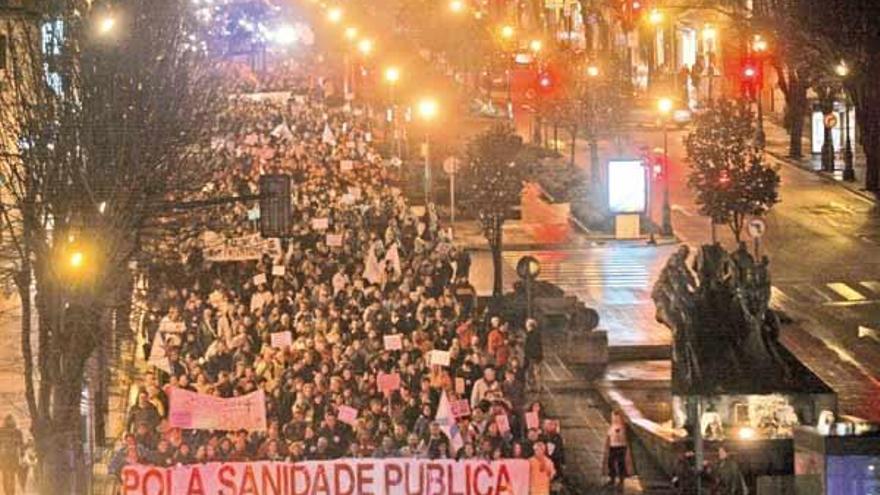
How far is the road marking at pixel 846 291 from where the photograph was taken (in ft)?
146

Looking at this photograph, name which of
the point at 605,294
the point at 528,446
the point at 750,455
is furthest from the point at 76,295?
the point at 605,294

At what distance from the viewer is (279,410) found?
25609 millimetres

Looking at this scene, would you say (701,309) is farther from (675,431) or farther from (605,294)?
(605,294)

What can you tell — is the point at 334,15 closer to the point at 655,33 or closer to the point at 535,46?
the point at 655,33

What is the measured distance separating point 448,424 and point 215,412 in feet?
8.12

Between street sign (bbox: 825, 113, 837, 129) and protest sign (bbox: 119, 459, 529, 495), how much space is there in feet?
155

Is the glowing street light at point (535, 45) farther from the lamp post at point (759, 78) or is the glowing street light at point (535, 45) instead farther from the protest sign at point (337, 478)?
the protest sign at point (337, 478)

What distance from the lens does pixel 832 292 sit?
45.4 meters

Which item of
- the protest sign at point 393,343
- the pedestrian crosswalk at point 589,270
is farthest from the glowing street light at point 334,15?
the protest sign at point 393,343

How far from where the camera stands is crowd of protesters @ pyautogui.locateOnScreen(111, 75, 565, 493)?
77.5 feet

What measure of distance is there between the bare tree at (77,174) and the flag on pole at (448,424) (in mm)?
3706

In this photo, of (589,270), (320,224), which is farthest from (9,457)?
(589,270)

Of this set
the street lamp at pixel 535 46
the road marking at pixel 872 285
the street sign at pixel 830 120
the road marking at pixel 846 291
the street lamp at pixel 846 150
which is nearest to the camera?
the road marking at pixel 846 291

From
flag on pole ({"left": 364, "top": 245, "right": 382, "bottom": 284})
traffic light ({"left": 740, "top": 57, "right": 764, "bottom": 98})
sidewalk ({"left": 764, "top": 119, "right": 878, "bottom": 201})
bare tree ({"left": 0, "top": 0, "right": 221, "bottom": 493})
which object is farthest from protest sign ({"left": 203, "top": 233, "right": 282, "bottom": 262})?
traffic light ({"left": 740, "top": 57, "right": 764, "bottom": 98})
